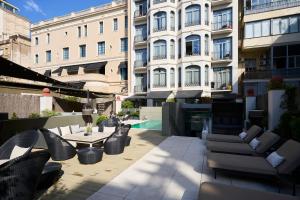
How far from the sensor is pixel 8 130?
8047mm

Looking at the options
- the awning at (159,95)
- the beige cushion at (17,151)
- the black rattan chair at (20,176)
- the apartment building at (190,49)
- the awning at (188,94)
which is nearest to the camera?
the black rattan chair at (20,176)

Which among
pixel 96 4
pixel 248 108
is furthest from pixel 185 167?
pixel 96 4

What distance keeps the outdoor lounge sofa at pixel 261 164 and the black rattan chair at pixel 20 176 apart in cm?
390

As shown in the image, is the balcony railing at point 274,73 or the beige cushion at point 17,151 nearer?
the beige cushion at point 17,151

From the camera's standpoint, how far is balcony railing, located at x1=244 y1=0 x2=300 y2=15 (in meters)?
19.3

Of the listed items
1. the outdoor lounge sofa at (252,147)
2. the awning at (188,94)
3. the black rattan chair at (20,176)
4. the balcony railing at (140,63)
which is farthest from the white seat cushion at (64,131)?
the balcony railing at (140,63)

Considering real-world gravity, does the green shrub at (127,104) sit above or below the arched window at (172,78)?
below

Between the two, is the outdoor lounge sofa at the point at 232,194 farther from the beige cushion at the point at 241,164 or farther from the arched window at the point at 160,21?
the arched window at the point at 160,21

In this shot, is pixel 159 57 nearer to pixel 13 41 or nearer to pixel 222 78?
pixel 222 78

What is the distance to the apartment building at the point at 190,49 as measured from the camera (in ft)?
76.4

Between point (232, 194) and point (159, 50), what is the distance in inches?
924

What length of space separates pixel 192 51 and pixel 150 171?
20592 mm

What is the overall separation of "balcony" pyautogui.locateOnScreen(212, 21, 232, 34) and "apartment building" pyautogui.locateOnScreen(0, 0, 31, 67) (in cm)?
3524

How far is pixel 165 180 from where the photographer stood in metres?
5.15
